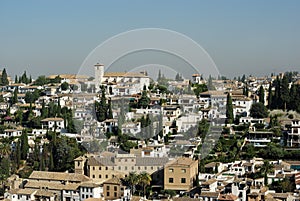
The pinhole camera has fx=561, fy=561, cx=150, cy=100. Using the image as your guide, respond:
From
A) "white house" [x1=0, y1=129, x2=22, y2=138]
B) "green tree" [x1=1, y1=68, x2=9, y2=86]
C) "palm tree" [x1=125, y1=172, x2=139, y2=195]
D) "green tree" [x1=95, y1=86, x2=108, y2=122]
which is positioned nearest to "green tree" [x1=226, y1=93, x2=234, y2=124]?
"green tree" [x1=95, y1=86, x2=108, y2=122]

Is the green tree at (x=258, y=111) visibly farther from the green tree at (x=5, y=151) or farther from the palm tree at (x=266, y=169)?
the green tree at (x=5, y=151)

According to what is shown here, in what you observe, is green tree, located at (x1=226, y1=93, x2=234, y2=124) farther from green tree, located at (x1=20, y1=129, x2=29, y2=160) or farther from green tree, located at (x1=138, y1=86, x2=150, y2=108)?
green tree, located at (x1=20, y1=129, x2=29, y2=160)

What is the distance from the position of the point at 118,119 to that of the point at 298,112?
12.8 ft

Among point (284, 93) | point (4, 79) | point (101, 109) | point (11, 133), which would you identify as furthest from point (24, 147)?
point (4, 79)

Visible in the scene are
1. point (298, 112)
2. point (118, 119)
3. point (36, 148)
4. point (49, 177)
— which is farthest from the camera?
point (298, 112)

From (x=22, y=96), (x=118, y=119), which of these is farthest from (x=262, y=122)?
(x=22, y=96)

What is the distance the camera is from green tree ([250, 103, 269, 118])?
11766 millimetres

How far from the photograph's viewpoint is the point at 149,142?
9.67 metres

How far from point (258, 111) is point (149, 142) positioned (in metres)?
3.15

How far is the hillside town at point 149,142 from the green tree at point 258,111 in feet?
0.07

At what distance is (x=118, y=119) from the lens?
11047 mm

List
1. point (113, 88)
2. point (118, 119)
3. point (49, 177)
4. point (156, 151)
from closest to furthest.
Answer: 1. point (49, 177)
2. point (156, 151)
3. point (118, 119)
4. point (113, 88)

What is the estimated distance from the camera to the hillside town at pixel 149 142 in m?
7.72

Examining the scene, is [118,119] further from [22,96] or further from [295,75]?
[295,75]
